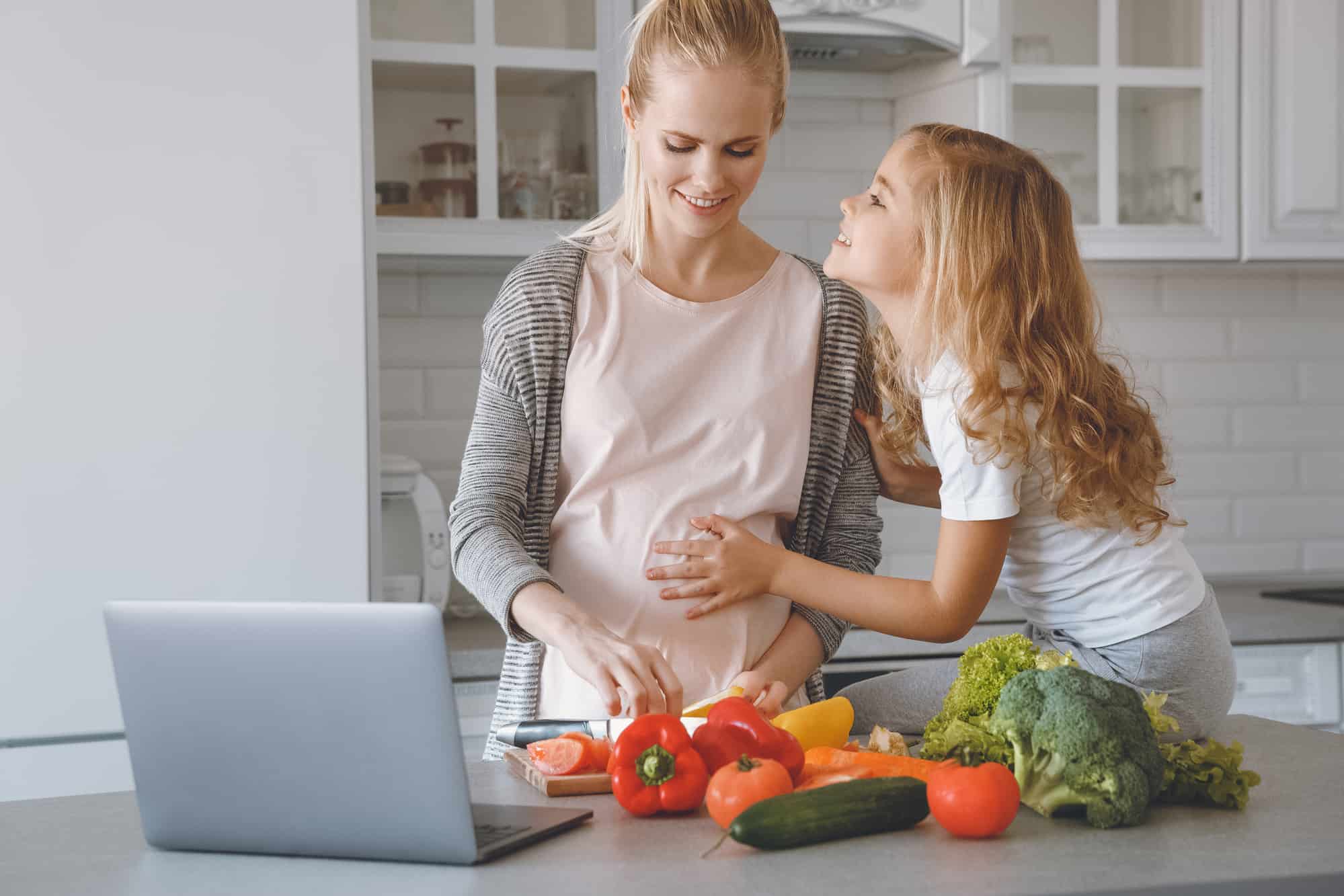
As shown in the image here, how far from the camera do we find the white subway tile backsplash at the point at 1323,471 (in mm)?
3361

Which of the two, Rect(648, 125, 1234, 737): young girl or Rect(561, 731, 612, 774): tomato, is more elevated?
Rect(648, 125, 1234, 737): young girl

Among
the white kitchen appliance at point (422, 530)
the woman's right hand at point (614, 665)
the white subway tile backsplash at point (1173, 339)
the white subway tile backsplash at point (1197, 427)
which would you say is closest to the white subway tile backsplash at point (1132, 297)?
the white subway tile backsplash at point (1173, 339)

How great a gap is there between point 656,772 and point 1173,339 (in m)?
2.54

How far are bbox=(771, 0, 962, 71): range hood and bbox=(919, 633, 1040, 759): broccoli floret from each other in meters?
1.63

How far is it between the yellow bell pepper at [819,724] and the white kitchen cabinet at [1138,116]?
71.1 inches

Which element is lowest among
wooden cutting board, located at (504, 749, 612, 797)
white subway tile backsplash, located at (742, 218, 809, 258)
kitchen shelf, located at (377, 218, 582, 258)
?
wooden cutting board, located at (504, 749, 612, 797)

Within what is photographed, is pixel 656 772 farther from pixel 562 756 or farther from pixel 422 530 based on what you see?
pixel 422 530

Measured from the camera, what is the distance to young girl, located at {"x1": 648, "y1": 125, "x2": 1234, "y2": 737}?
1.41 meters

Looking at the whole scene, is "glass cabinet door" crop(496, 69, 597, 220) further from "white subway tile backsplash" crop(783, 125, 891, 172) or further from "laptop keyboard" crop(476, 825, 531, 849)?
"laptop keyboard" crop(476, 825, 531, 849)

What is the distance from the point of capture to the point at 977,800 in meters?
1.01

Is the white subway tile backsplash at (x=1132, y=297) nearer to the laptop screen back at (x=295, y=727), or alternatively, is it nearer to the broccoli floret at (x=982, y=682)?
the broccoli floret at (x=982, y=682)

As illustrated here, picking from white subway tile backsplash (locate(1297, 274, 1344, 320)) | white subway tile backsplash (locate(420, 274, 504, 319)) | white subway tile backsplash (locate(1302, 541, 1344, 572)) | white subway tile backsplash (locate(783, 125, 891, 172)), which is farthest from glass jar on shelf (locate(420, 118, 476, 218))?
white subway tile backsplash (locate(1302, 541, 1344, 572))

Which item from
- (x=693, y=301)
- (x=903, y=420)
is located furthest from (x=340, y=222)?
(x=903, y=420)

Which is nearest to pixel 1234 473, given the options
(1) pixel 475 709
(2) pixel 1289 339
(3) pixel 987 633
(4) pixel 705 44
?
(2) pixel 1289 339
